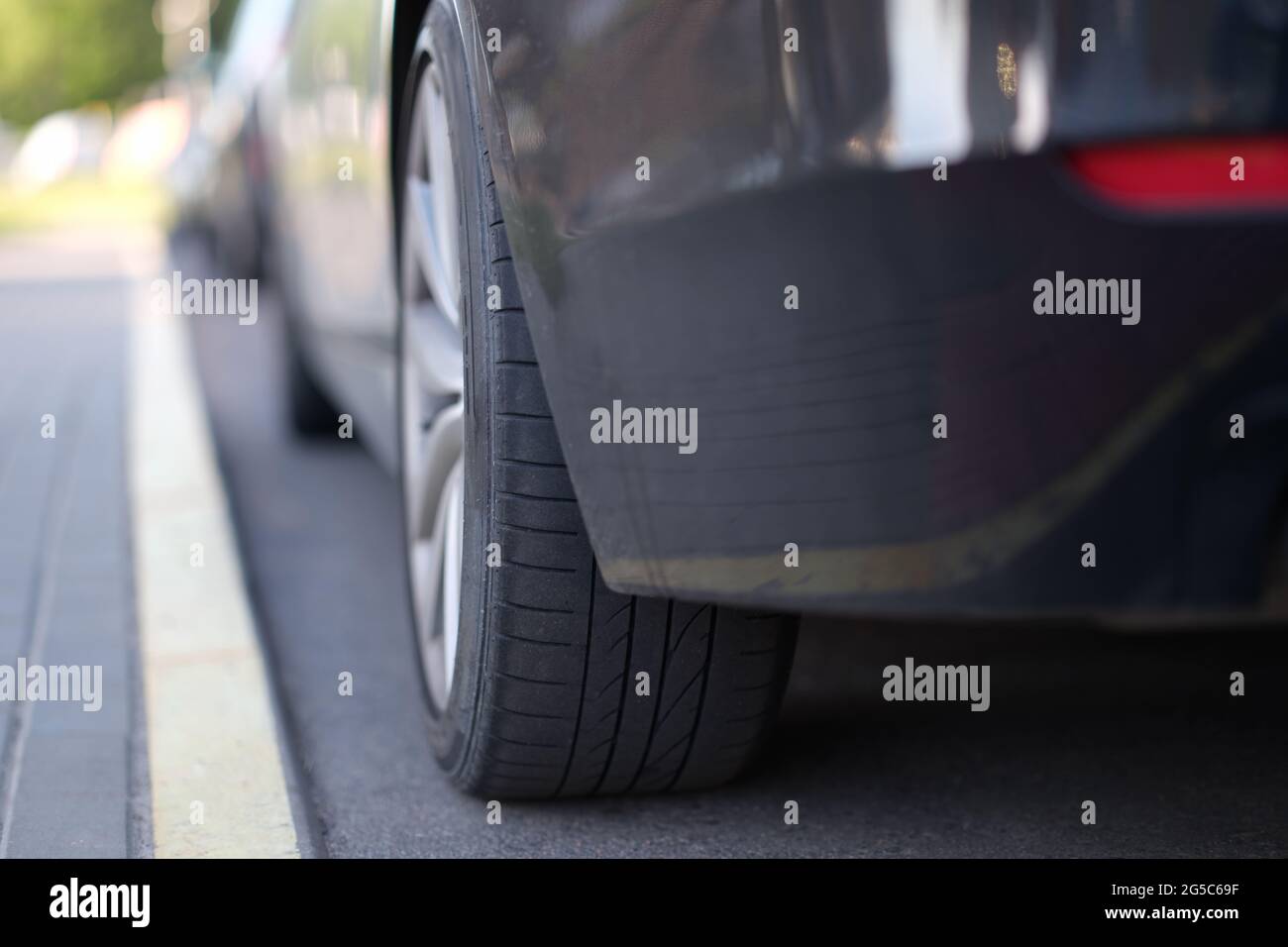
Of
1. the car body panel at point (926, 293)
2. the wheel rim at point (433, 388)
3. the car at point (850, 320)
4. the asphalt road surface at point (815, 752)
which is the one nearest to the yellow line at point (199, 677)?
the asphalt road surface at point (815, 752)

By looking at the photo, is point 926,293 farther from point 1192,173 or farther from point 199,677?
point 199,677

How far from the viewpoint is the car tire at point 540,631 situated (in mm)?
1911

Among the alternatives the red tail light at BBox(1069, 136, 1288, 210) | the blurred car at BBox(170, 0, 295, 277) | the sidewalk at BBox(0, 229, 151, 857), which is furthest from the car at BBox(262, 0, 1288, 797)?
the blurred car at BBox(170, 0, 295, 277)

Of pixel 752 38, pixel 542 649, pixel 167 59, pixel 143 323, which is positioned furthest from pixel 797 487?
pixel 167 59

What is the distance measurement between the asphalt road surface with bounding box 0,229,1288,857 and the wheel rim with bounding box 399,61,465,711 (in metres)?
0.23

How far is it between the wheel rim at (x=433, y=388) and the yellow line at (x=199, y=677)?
303 mm

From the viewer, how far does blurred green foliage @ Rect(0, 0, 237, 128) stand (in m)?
45.7

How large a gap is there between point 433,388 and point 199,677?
0.83 meters

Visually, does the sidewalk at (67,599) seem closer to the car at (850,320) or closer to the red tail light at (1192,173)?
the car at (850,320)

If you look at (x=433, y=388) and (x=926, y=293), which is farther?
(x=433, y=388)

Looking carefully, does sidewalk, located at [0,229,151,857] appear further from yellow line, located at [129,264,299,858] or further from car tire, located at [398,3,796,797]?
car tire, located at [398,3,796,797]

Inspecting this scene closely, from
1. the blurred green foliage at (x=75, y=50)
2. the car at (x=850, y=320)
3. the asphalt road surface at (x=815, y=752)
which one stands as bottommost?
the asphalt road surface at (x=815, y=752)

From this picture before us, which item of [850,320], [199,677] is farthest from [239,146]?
[850,320]

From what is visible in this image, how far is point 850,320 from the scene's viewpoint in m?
1.45
